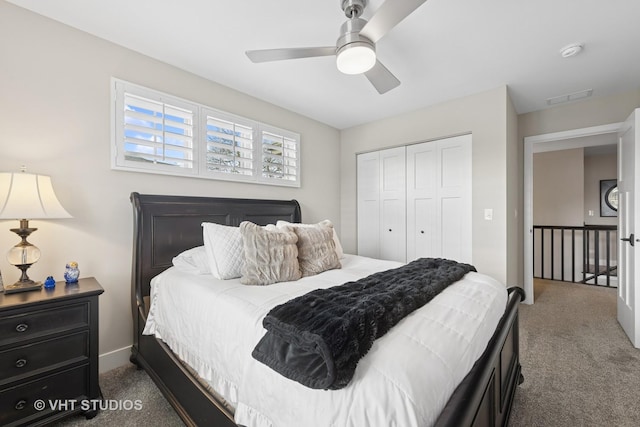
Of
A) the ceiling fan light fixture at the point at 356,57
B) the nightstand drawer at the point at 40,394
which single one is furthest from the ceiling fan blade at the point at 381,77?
the nightstand drawer at the point at 40,394

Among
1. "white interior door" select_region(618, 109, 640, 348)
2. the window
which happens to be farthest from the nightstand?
"white interior door" select_region(618, 109, 640, 348)

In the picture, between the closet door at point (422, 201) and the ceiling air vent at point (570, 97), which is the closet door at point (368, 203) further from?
the ceiling air vent at point (570, 97)

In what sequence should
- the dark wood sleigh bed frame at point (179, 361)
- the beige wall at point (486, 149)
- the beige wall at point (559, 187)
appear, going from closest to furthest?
the dark wood sleigh bed frame at point (179, 361)
the beige wall at point (486, 149)
the beige wall at point (559, 187)

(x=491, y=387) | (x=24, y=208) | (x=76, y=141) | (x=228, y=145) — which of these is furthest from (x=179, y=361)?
(x=228, y=145)

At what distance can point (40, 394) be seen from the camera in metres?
1.56

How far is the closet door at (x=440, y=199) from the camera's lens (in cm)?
325

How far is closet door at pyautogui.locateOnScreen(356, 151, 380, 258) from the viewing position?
13.3 ft

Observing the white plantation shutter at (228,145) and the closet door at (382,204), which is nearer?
the white plantation shutter at (228,145)

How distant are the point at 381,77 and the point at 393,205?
2122mm

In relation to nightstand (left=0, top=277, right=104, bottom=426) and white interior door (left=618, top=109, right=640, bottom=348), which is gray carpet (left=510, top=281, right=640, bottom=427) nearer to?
white interior door (left=618, top=109, right=640, bottom=348)

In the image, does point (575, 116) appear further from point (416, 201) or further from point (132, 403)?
point (132, 403)

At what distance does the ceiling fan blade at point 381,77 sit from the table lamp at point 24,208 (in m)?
2.20

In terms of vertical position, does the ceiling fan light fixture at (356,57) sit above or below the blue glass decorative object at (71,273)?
above

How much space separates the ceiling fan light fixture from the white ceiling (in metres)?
0.38
